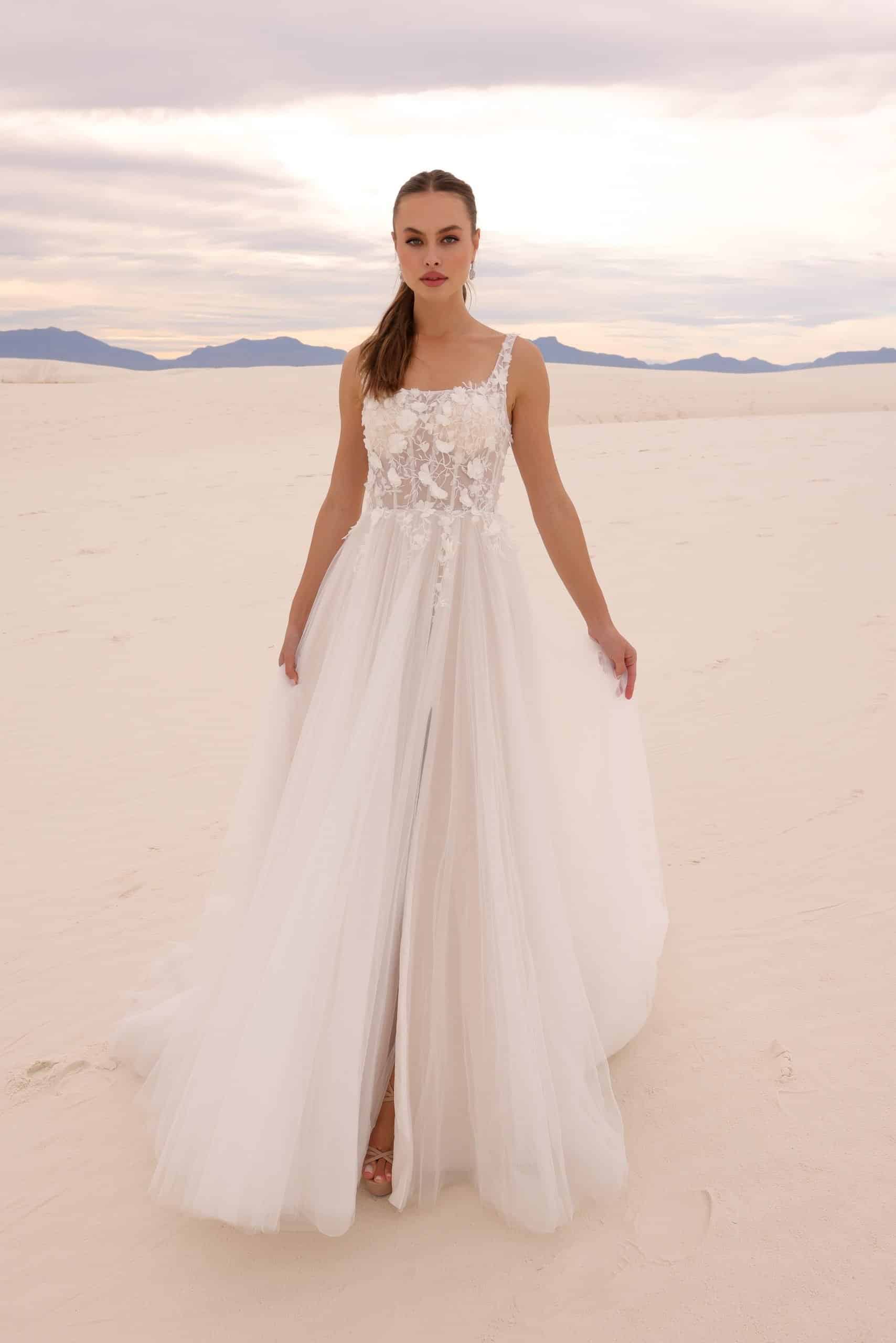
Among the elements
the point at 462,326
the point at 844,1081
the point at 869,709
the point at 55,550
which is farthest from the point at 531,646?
the point at 55,550

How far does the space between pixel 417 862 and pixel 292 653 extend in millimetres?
701

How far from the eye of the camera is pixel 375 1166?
2.69 metres

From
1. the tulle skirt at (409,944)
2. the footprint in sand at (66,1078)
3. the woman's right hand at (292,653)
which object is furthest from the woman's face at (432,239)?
the footprint in sand at (66,1078)

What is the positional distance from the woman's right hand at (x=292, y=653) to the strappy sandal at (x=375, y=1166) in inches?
41.4

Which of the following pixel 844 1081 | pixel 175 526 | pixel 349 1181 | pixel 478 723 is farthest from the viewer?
pixel 175 526

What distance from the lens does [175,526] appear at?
37.5 ft

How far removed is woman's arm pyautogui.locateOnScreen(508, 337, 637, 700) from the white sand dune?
1.30m

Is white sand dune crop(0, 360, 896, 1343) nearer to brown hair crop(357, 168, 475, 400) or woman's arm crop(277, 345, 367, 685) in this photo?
woman's arm crop(277, 345, 367, 685)

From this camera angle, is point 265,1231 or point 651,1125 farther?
point 651,1125

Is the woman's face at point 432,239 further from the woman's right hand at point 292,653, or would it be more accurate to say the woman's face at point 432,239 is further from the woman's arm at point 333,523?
the woman's right hand at point 292,653

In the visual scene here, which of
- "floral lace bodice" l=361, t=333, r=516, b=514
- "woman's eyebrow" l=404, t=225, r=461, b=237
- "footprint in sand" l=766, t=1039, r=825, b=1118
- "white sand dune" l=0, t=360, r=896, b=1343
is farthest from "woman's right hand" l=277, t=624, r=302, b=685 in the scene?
"footprint in sand" l=766, t=1039, r=825, b=1118

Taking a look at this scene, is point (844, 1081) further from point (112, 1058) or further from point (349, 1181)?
point (112, 1058)

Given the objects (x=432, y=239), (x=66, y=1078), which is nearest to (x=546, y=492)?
(x=432, y=239)

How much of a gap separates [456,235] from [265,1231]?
240cm
